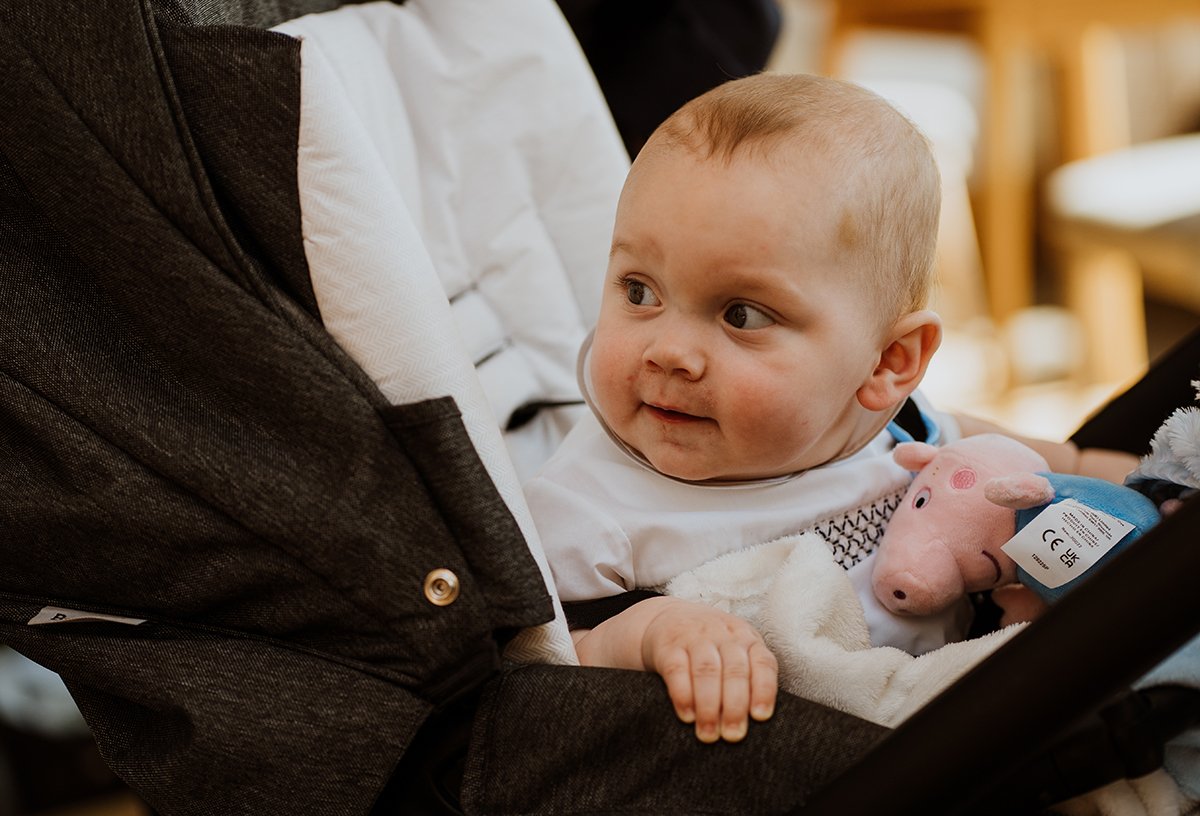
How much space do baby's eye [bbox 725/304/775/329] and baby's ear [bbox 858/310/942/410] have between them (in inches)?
4.7

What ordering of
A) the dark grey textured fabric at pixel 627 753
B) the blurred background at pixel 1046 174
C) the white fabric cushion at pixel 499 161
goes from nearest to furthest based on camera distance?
1. the dark grey textured fabric at pixel 627 753
2. the white fabric cushion at pixel 499 161
3. the blurred background at pixel 1046 174

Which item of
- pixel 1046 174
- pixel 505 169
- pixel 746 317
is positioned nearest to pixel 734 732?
pixel 746 317

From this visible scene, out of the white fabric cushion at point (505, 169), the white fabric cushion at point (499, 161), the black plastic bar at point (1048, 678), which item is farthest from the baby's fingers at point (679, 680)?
the white fabric cushion at point (505, 169)

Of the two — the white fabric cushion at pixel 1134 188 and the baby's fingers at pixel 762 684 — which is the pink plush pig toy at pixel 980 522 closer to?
the baby's fingers at pixel 762 684

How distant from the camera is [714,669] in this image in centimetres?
73

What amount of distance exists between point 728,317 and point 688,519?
154mm

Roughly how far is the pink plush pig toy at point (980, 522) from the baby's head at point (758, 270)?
0.09m

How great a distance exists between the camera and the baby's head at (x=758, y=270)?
0.86 meters

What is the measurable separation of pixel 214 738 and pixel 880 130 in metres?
0.62

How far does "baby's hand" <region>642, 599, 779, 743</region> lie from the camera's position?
0.71m

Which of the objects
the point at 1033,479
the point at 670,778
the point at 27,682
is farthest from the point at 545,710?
the point at 27,682

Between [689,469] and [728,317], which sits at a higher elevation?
[728,317]

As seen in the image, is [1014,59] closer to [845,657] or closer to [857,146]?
[857,146]

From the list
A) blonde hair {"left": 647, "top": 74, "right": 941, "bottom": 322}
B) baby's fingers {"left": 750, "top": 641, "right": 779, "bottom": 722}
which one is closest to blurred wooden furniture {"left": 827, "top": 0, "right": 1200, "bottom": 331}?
blonde hair {"left": 647, "top": 74, "right": 941, "bottom": 322}
